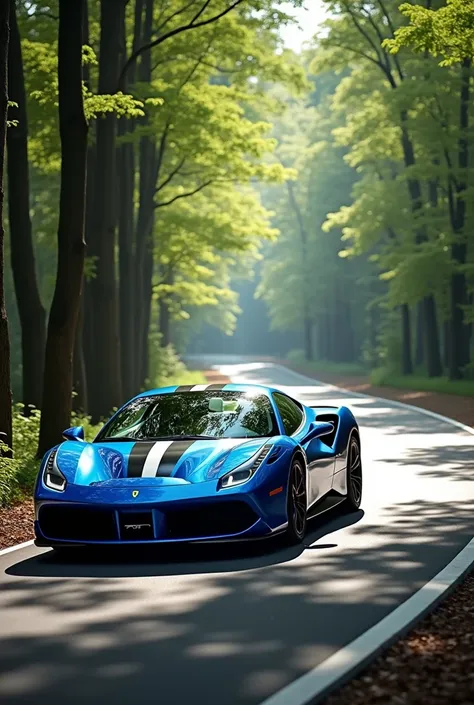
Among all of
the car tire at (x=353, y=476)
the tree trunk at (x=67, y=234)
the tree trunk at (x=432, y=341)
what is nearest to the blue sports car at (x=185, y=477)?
the car tire at (x=353, y=476)

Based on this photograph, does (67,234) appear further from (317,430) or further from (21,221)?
(317,430)

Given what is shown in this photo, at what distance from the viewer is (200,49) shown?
99.7ft

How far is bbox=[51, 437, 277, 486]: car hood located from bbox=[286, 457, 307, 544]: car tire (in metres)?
0.36

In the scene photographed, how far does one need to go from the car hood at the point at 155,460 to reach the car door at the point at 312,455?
78 cm

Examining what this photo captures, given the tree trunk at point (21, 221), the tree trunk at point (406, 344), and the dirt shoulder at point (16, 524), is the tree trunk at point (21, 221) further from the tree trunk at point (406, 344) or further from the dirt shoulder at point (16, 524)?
the tree trunk at point (406, 344)

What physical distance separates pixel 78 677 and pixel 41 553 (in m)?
4.25

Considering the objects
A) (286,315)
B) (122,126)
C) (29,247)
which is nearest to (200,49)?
(122,126)

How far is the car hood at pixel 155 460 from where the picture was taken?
32.2 feet

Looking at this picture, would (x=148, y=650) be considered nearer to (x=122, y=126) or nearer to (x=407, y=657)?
(x=407, y=657)

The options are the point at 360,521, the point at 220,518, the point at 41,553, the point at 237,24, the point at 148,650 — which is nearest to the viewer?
the point at 148,650

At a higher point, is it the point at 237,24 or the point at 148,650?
the point at 237,24

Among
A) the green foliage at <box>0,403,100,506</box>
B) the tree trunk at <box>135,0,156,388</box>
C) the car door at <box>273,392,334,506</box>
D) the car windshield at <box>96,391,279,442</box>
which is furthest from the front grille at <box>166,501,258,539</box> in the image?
the tree trunk at <box>135,0,156,388</box>

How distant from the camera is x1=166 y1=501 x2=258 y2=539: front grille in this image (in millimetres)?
9633

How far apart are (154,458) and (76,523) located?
78 centimetres
